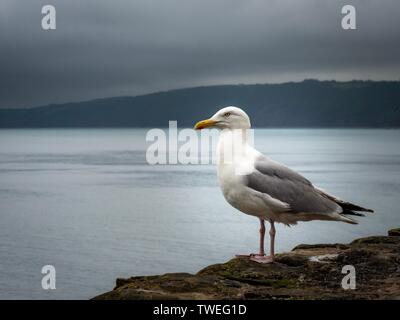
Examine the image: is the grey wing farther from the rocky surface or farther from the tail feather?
the rocky surface

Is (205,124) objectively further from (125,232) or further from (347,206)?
(125,232)

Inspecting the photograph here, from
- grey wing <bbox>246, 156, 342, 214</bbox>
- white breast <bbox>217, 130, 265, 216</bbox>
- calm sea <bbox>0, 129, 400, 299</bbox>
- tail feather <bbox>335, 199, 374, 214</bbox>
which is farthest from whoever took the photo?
calm sea <bbox>0, 129, 400, 299</bbox>

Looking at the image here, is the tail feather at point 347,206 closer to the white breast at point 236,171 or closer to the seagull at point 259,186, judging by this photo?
the seagull at point 259,186

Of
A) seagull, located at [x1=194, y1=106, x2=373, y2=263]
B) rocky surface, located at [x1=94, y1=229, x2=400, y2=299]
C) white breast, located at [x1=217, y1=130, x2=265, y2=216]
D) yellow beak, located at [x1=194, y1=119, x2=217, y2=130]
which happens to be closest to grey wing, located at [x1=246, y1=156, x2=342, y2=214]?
seagull, located at [x1=194, y1=106, x2=373, y2=263]

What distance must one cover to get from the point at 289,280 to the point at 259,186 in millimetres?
1806

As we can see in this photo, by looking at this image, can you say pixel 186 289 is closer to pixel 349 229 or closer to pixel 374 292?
pixel 374 292

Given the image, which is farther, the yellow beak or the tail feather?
the tail feather

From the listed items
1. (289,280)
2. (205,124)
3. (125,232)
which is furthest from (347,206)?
(125,232)

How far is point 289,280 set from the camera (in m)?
9.55

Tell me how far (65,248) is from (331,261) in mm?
46245

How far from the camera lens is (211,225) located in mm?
63625

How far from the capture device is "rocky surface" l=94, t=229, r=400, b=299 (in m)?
8.59

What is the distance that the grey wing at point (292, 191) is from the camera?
10891 mm
